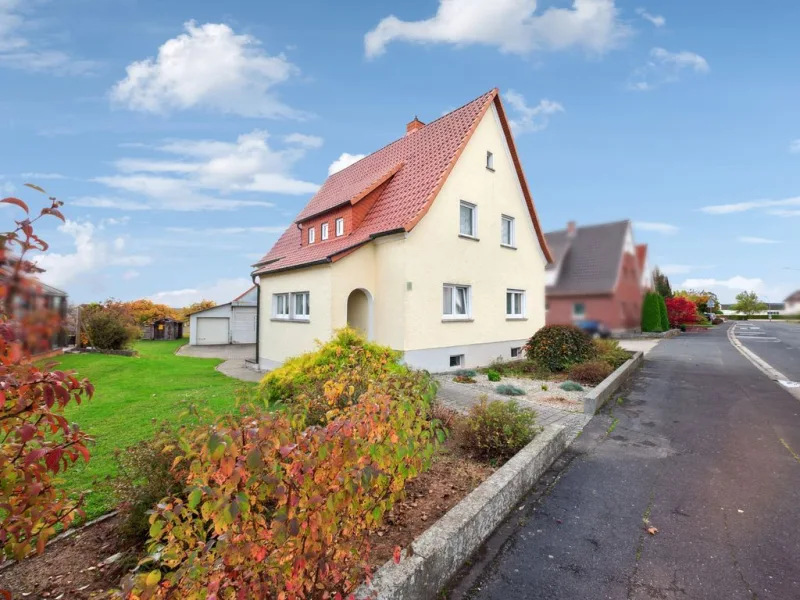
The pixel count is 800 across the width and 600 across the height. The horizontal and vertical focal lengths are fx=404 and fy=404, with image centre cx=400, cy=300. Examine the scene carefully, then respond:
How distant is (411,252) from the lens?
12.8 meters

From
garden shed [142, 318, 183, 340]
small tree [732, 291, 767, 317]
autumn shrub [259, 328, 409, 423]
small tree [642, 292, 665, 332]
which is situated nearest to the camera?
autumn shrub [259, 328, 409, 423]

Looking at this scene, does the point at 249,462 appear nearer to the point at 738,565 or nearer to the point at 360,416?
the point at 360,416

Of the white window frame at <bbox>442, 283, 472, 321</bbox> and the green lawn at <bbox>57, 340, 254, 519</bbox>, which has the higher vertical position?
the white window frame at <bbox>442, 283, 472, 321</bbox>

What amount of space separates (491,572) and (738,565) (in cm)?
226

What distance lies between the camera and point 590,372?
39.1ft

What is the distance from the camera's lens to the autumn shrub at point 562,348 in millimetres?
13578

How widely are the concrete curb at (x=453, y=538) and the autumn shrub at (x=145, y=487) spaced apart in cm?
193

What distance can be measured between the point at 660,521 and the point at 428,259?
9.83m

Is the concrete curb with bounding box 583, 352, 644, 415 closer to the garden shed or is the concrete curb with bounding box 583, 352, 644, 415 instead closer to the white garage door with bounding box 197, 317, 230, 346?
the white garage door with bounding box 197, 317, 230, 346

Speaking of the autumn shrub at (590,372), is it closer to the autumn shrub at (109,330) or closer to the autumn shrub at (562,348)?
the autumn shrub at (562,348)

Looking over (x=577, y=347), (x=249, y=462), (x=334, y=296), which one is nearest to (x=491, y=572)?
(x=249, y=462)

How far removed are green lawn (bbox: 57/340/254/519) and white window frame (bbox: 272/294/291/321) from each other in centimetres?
303

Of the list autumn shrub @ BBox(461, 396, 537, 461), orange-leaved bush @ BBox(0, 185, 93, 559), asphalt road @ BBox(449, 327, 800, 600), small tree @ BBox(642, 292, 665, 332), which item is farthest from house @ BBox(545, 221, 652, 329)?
small tree @ BBox(642, 292, 665, 332)

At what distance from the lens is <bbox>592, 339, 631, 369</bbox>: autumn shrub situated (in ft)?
45.4
